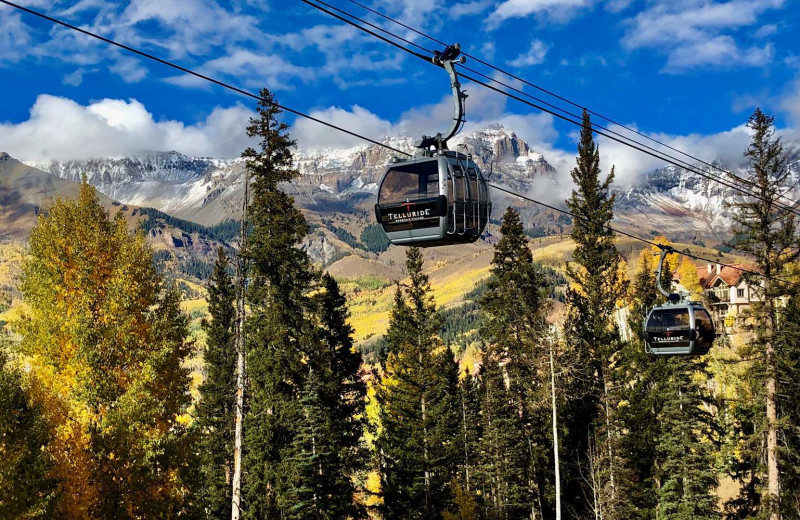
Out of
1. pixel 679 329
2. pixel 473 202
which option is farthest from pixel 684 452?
pixel 473 202

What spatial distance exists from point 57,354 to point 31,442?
3.74 metres

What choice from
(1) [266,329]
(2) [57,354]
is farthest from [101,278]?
(1) [266,329]

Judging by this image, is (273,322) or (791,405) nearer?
(273,322)

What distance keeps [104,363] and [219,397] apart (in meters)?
18.4

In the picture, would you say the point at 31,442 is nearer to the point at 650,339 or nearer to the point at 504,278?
the point at 650,339

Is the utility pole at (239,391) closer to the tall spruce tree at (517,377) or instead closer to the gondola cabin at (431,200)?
the gondola cabin at (431,200)

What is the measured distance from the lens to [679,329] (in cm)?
2412

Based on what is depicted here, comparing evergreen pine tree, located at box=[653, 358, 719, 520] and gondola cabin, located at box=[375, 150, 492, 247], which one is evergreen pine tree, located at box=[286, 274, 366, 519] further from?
gondola cabin, located at box=[375, 150, 492, 247]

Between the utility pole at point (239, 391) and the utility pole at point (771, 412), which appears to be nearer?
the utility pole at point (239, 391)

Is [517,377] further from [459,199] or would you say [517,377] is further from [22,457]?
[22,457]

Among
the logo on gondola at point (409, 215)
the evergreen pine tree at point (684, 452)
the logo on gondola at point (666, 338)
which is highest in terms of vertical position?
the logo on gondola at point (409, 215)

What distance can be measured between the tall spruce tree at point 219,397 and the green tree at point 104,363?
14.7 m

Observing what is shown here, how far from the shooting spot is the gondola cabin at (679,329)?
2395cm

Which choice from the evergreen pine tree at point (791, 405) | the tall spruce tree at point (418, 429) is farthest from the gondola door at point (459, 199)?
the tall spruce tree at point (418, 429)
